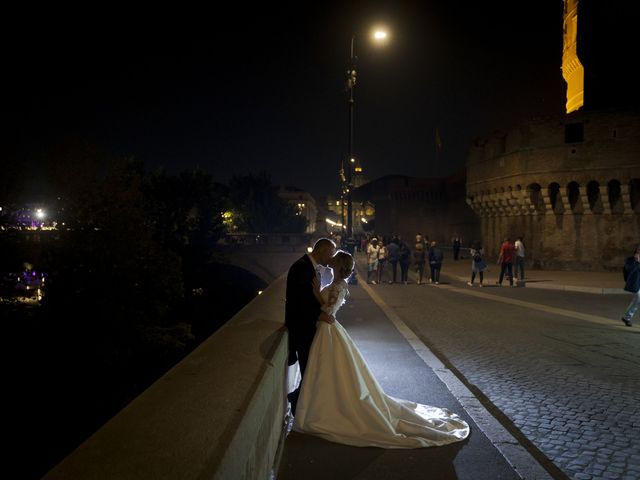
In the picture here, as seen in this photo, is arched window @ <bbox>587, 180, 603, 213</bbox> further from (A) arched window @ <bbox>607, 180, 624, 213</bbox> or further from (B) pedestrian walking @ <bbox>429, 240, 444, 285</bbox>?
(B) pedestrian walking @ <bbox>429, 240, 444, 285</bbox>

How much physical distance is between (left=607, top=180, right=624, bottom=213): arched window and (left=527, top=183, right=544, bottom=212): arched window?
291cm

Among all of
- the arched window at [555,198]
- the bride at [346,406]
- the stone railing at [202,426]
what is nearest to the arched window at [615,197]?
the arched window at [555,198]

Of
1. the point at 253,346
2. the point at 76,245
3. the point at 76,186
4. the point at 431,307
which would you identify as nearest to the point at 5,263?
the point at 76,245

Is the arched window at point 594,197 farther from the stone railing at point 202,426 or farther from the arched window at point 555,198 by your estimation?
the stone railing at point 202,426

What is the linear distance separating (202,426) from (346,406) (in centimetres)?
186

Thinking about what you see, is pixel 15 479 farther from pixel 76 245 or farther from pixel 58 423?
pixel 76 245

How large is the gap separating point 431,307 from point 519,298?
10.8 feet

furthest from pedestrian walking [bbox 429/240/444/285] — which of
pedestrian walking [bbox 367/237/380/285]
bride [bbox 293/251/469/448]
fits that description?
bride [bbox 293/251/469/448]

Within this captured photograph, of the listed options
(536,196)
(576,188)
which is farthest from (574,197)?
(536,196)

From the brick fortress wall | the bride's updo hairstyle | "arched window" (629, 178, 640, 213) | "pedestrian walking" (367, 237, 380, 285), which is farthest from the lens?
"arched window" (629, 178, 640, 213)

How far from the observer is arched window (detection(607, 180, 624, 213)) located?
23734mm

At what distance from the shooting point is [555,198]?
25.2 metres

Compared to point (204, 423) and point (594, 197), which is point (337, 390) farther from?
point (594, 197)

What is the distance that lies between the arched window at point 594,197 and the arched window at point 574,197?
1.60 ft
